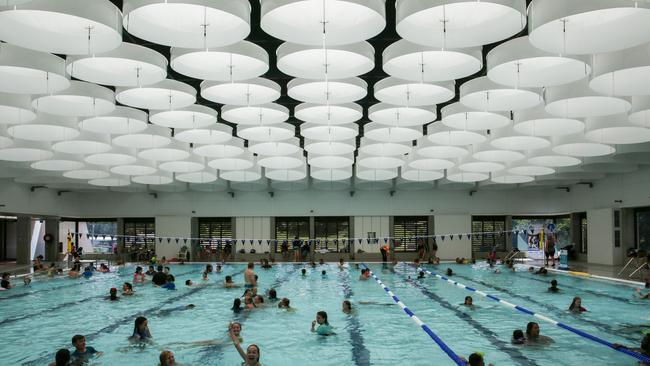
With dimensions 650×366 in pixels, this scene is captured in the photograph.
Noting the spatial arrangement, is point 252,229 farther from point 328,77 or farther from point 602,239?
point 328,77

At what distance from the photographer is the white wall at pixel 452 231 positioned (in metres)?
37.2

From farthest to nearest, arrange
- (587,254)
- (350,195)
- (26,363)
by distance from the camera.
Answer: (350,195) → (587,254) → (26,363)

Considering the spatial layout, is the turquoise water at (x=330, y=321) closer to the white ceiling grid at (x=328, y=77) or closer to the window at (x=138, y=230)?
the white ceiling grid at (x=328, y=77)

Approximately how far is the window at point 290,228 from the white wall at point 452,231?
8.69m

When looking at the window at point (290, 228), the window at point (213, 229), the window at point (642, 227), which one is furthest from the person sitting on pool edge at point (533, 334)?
the window at point (213, 229)

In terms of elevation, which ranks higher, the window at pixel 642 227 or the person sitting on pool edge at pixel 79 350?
the window at pixel 642 227

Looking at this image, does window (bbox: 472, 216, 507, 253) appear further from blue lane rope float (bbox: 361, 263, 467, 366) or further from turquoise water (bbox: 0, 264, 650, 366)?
blue lane rope float (bbox: 361, 263, 467, 366)

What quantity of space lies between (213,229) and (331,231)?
→ 807 centimetres

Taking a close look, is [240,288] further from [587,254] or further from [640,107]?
[587,254]

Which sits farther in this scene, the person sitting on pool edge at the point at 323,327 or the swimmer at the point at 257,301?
the swimmer at the point at 257,301

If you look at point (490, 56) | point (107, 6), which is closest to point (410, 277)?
point (490, 56)

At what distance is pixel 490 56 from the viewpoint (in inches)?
448

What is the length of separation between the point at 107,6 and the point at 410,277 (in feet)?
63.2

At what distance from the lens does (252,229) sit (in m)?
37.8
